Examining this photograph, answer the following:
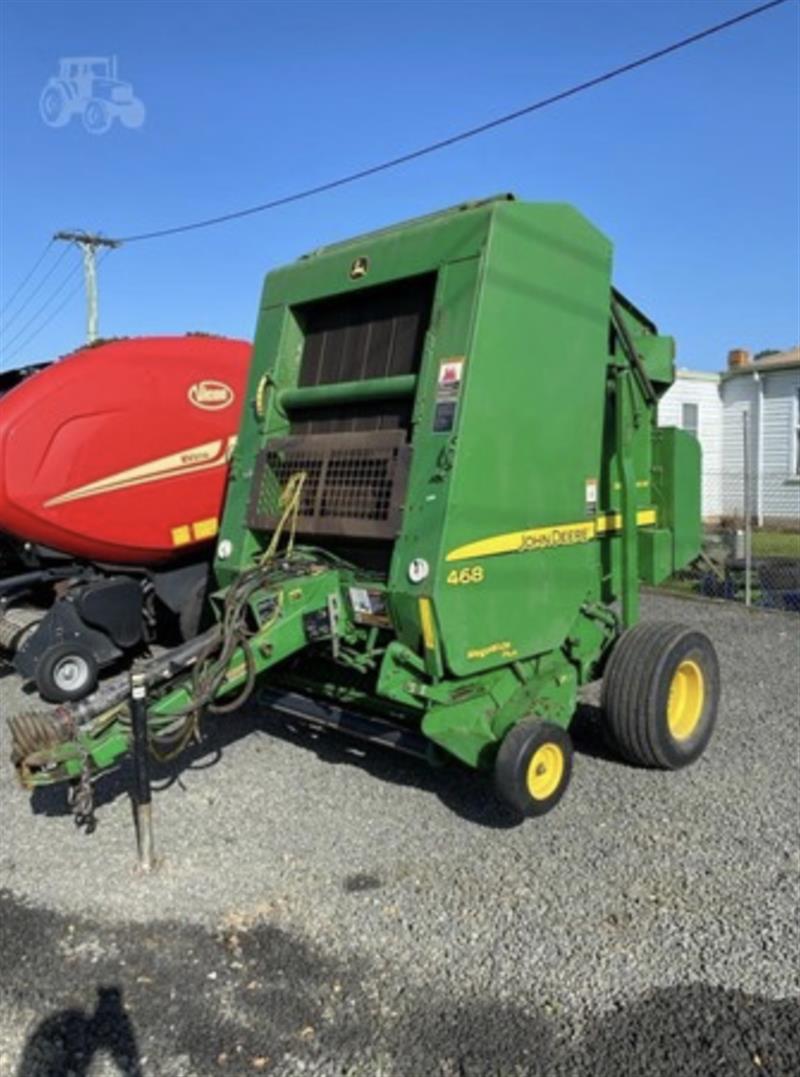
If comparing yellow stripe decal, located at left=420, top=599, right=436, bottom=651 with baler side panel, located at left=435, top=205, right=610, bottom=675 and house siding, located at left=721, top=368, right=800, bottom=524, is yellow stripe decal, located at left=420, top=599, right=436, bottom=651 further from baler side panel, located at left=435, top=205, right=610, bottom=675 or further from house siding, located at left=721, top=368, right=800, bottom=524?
house siding, located at left=721, top=368, right=800, bottom=524

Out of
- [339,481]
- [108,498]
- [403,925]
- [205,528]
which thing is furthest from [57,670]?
[403,925]

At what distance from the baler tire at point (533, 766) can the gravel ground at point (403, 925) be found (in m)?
0.21

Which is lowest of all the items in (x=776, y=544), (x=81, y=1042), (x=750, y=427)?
(x=81, y=1042)

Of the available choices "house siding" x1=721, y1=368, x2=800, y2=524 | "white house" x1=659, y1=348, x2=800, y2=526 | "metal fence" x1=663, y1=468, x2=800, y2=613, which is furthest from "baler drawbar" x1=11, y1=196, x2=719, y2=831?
"house siding" x1=721, y1=368, x2=800, y2=524

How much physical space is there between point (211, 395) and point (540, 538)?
4074 mm

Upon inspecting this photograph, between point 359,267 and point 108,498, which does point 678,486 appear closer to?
point 359,267

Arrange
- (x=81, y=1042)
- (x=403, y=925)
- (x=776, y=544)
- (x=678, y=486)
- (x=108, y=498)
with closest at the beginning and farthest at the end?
(x=81, y=1042) → (x=403, y=925) → (x=678, y=486) → (x=108, y=498) → (x=776, y=544)

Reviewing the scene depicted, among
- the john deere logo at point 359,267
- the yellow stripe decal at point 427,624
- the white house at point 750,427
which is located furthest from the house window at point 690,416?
the yellow stripe decal at point 427,624

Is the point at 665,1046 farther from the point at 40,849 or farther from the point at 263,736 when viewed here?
the point at 263,736

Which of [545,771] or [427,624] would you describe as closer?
[427,624]

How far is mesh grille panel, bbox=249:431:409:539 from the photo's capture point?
4766mm

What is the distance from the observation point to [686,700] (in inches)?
225

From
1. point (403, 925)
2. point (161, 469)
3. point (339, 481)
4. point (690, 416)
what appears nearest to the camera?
point (403, 925)

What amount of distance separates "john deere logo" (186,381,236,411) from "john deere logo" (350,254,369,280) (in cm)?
301
